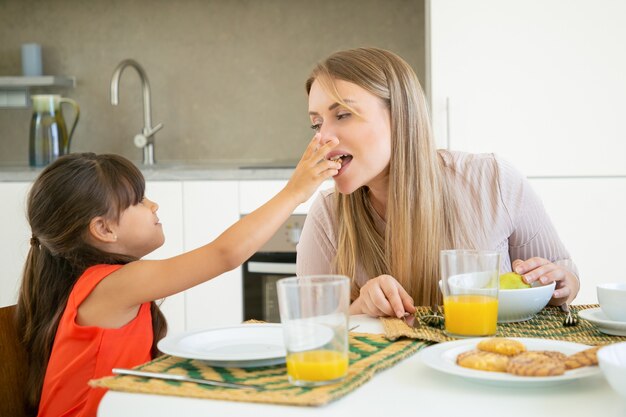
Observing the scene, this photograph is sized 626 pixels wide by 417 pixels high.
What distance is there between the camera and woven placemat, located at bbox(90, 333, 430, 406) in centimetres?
83

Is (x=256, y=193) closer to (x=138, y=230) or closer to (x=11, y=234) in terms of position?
(x=11, y=234)

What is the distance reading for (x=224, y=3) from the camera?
352cm

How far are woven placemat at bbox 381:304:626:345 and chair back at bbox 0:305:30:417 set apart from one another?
0.55m

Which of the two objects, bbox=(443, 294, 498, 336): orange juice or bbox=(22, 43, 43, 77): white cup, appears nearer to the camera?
bbox=(443, 294, 498, 336): orange juice

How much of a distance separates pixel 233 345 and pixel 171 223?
6.35 feet

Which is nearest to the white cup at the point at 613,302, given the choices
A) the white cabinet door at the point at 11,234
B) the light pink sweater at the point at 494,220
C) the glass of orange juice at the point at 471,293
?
the glass of orange juice at the point at 471,293

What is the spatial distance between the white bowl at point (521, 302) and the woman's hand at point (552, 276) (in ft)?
0.17

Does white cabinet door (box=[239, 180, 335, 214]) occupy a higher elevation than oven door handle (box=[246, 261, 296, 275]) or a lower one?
higher

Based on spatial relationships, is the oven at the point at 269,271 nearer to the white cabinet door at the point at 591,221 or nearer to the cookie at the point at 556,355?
the white cabinet door at the point at 591,221

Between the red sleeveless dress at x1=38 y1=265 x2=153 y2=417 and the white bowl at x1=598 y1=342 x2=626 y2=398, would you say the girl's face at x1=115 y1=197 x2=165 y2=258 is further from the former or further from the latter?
the white bowl at x1=598 y1=342 x2=626 y2=398

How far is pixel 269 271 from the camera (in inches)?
115

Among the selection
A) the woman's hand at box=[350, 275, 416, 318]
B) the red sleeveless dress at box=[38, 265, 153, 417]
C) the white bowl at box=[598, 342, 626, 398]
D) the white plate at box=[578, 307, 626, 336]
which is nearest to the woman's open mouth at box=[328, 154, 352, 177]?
the woman's hand at box=[350, 275, 416, 318]

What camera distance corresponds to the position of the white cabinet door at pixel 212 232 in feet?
9.62

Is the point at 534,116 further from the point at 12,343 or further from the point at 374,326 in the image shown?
the point at 12,343
